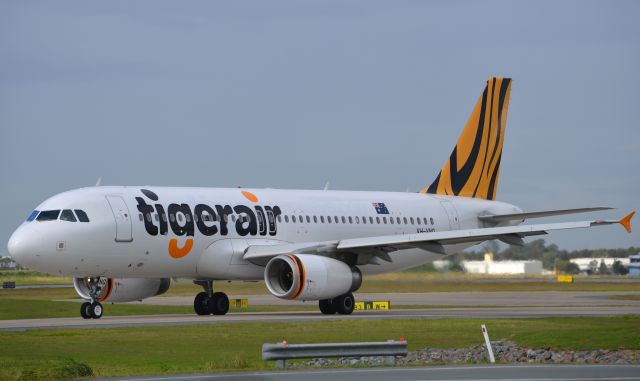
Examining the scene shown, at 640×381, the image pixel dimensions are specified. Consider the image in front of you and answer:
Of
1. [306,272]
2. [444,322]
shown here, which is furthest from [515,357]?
[306,272]

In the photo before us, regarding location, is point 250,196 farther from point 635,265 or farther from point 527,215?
A: point 635,265

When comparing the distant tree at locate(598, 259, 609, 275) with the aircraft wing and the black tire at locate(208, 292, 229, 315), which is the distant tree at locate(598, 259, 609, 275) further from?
the black tire at locate(208, 292, 229, 315)

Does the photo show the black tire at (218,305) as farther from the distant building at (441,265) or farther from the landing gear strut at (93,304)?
the distant building at (441,265)

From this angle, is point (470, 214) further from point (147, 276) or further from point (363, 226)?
point (147, 276)

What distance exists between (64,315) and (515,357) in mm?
22496

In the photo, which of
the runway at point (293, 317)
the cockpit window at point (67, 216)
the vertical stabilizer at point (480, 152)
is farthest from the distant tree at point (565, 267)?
the cockpit window at point (67, 216)

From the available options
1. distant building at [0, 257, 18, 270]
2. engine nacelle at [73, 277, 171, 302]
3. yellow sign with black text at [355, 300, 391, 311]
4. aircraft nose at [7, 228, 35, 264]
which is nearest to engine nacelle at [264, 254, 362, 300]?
engine nacelle at [73, 277, 171, 302]

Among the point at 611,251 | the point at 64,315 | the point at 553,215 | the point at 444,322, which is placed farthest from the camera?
the point at 611,251

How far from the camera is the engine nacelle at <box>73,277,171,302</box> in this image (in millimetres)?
39766

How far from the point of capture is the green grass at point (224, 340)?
72.1 ft

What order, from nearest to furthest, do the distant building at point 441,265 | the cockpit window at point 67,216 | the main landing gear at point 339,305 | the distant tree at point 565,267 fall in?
1. the cockpit window at point 67,216
2. the main landing gear at point 339,305
3. the distant building at point 441,265
4. the distant tree at point 565,267

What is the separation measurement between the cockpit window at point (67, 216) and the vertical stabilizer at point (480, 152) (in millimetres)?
18372

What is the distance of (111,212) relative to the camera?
37.0m

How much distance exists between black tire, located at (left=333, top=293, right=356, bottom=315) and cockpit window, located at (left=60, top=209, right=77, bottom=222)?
30.3 ft
